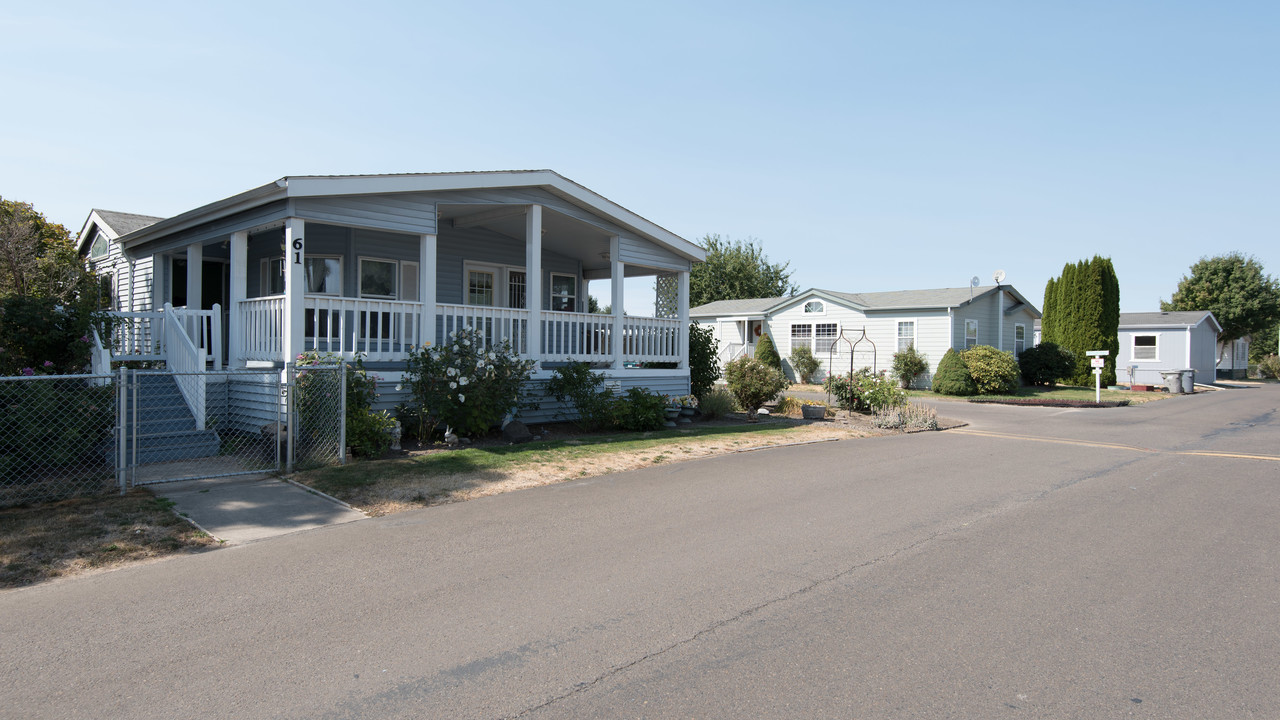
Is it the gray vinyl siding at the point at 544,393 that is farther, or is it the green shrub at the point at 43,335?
the gray vinyl siding at the point at 544,393

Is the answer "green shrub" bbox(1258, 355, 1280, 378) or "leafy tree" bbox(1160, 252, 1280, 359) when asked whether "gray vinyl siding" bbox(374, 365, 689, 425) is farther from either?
"green shrub" bbox(1258, 355, 1280, 378)

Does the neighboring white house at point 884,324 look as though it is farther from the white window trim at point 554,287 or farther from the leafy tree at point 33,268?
the leafy tree at point 33,268

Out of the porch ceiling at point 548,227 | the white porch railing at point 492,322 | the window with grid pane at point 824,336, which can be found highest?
the porch ceiling at point 548,227

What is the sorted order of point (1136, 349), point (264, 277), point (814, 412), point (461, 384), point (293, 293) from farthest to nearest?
1. point (1136, 349)
2. point (814, 412)
3. point (264, 277)
4. point (461, 384)
5. point (293, 293)

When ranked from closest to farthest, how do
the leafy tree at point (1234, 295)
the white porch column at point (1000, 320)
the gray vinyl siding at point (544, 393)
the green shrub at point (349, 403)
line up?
the green shrub at point (349, 403)
the gray vinyl siding at point (544, 393)
the white porch column at point (1000, 320)
the leafy tree at point (1234, 295)

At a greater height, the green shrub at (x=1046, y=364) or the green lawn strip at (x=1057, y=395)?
the green shrub at (x=1046, y=364)

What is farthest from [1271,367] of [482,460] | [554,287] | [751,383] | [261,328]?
[261,328]

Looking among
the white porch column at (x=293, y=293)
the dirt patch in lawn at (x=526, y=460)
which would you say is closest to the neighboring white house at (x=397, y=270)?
the white porch column at (x=293, y=293)

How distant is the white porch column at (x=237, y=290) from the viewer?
11906mm

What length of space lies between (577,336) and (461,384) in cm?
369

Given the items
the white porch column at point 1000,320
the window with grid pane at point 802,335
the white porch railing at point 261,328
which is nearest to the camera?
the white porch railing at point 261,328

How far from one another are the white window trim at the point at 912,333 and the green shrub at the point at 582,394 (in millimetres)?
18852

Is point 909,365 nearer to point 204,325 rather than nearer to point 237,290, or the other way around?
point 237,290

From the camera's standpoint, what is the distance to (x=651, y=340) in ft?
52.0
